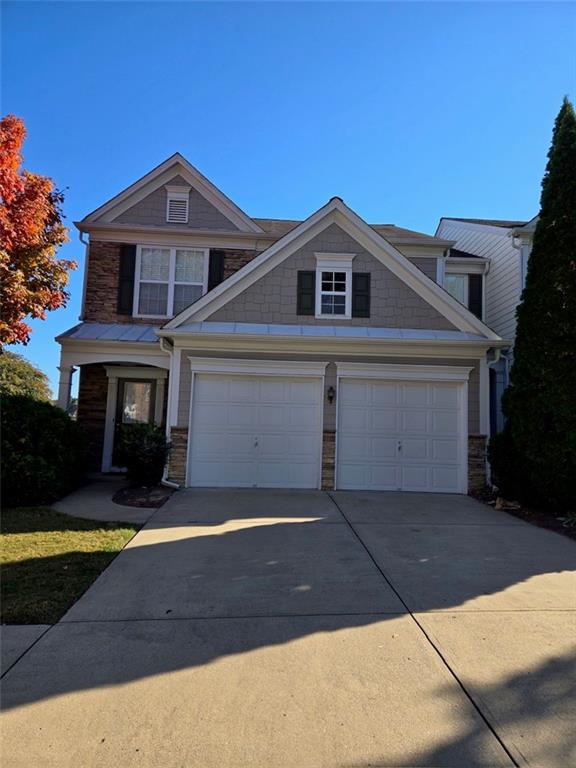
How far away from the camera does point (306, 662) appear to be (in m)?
3.18

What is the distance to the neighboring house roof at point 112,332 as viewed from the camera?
1124 centimetres

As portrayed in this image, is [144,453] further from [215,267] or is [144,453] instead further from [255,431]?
[215,267]

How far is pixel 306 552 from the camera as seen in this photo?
18.3 feet

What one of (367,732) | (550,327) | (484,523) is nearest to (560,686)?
(367,732)

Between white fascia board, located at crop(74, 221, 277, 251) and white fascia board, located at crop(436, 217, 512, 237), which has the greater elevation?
white fascia board, located at crop(436, 217, 512, 237)

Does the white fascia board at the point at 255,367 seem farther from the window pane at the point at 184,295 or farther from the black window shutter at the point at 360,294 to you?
the window pane at the point at 184,295

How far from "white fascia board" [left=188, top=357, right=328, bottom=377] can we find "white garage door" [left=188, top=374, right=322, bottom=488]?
13 cm

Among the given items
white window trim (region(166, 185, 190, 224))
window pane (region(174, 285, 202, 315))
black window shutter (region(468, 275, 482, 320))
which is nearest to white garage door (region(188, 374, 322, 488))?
window pane (region(174, 285, 202, 315))

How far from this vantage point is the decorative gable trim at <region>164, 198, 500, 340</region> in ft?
33.4

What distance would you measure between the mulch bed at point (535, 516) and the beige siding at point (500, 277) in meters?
5.47

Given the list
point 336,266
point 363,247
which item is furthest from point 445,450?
point 363,247

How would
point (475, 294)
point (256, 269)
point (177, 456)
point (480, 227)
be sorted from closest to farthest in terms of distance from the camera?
point (177, 456)
point (256, 269)
point (475, 294)
point (480, 227)

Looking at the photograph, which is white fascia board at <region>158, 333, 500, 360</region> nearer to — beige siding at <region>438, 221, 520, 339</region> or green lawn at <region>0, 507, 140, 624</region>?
beige siding at <region>438, 221, 520, 339</region>

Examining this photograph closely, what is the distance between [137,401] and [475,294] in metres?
10.6
